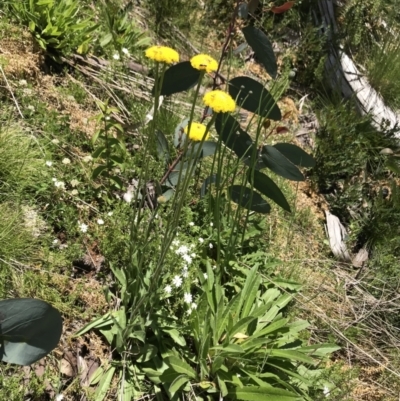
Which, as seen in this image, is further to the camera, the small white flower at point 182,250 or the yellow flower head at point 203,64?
the small white flower at point 182,250

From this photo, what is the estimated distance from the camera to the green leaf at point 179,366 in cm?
162

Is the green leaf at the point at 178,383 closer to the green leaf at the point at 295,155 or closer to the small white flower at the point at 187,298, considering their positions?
the small white flower at the point at 187,298

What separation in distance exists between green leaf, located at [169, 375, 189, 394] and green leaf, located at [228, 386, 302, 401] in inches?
6.9

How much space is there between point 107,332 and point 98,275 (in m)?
0.27

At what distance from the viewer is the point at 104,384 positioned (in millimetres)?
1623

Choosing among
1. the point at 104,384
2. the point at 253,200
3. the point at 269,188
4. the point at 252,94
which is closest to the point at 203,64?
the point at 252,94

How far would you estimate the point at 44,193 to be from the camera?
2.00 metres

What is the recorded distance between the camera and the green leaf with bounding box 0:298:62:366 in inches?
39.8

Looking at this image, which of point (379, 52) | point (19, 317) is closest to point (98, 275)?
point (19, 317)

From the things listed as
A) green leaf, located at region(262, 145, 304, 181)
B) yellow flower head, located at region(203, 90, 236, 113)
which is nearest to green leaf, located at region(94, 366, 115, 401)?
green leaf, located at region(262, 145, 304, 181)

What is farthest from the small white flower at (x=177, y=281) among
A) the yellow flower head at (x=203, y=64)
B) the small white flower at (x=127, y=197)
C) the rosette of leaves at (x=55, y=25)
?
the rosette of leaves at (x=55, y=25)

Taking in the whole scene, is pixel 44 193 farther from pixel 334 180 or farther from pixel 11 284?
pixel 334 180

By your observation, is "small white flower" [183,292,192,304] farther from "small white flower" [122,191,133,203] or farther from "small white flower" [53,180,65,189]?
"small white flower" [53,180,65,189]

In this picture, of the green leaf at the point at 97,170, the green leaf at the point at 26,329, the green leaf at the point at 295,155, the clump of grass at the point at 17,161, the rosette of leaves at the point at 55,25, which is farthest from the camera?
the rosette of leaves at the point at 55,25
